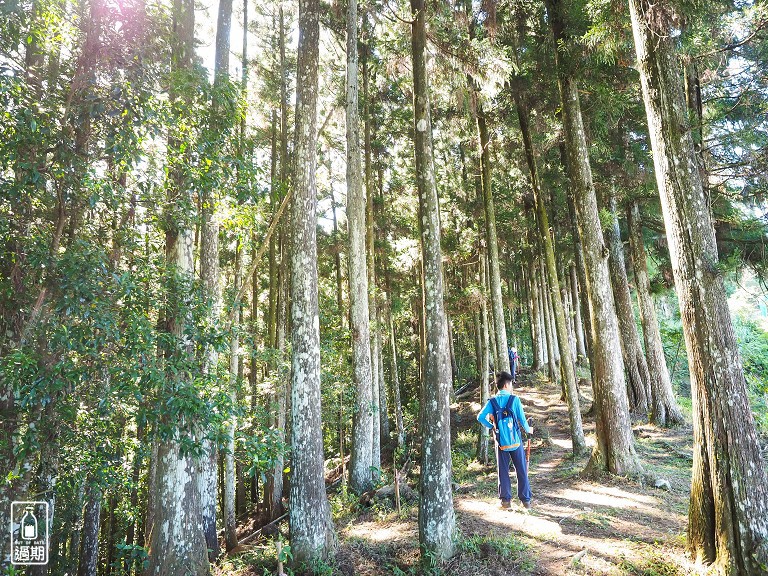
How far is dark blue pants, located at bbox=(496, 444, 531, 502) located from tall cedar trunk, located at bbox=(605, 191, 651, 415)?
7.93m

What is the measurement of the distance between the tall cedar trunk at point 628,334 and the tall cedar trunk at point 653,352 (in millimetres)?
335

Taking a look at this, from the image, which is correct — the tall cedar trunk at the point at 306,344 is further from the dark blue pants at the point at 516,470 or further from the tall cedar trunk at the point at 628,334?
the tall cedar trunk at the point at 628,334

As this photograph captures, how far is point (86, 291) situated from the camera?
3975 mm

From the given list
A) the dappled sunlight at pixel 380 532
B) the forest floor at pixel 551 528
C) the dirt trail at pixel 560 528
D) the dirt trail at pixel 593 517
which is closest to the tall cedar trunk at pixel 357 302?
the forest floor at pixel 551 528

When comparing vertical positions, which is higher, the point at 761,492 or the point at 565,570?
the point at 761,492

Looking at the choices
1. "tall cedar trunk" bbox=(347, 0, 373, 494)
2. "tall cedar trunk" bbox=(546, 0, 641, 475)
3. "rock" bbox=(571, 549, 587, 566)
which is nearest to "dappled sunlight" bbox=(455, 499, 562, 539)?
"rock" bbox=(571, 549, 587, 566)

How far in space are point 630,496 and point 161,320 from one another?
26.1 ft

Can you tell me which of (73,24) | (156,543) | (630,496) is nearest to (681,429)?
(630,496)

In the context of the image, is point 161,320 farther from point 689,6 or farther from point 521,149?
point 521,149

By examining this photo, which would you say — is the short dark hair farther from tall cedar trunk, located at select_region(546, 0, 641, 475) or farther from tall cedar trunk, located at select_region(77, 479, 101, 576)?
tall cedar trunk, located at select_region(77, 479, 101, 576)

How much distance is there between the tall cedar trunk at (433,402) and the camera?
5133 mm

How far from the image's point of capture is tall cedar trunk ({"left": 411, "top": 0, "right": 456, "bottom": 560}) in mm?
5133

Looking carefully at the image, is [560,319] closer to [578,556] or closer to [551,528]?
[551,528]

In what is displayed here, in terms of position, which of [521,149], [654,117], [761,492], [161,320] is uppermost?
[521,149]
